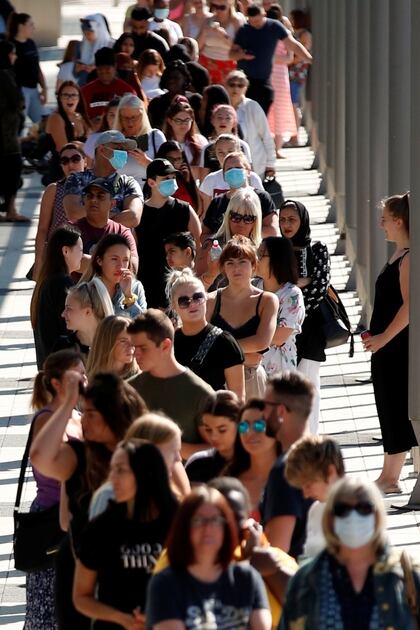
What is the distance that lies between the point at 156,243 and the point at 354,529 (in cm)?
658

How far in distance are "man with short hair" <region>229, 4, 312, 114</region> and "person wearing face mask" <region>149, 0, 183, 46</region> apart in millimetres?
1131

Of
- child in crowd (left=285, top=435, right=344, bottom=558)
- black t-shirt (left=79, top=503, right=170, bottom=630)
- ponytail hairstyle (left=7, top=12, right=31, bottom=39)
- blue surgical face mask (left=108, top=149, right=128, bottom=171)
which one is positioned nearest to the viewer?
black t-shirt (left=79, top=503, right=170, bottom=630)

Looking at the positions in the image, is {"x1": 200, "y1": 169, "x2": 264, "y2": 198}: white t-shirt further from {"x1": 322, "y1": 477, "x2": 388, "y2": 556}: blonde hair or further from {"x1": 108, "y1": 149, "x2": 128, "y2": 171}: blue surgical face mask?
{"x1": 322, "y1": 477, "x2": 388, "y2": 556}: blonde hair

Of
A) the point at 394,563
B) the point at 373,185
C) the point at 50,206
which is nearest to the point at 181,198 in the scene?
the point at 50,206

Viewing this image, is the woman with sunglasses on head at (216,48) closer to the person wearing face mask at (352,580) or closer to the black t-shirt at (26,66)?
the black t-shirt at (26,66)

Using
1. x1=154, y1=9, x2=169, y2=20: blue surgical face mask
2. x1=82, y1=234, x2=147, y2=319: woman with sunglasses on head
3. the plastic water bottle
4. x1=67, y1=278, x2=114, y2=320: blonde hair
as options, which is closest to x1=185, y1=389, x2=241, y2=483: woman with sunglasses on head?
x1=67, y1=278, x2=114, y2=320: blonde hair

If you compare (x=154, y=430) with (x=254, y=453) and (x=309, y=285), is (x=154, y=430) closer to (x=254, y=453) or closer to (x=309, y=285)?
(x=254, y=453)

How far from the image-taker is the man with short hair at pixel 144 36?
69.7 ft

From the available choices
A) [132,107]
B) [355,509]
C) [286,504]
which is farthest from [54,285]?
[355,509]

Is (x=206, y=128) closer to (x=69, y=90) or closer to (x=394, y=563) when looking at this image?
(x=69, y=90)

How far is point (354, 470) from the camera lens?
11.3 meters

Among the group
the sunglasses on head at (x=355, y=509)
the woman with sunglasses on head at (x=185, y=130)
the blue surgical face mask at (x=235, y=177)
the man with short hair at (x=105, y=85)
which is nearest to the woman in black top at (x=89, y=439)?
the sunglasses on head at (x=355, y=509)

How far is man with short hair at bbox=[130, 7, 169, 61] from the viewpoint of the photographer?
21234mm

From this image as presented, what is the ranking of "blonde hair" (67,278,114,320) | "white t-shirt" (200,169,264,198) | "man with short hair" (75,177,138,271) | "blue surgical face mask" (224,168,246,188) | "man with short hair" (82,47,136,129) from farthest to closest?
"man with short hair" (82,47,136,129) < "white t-shirt" (200,169,264,198) < "blue surgical face mask" (224,168,246,188) < "man with short hair" (75,177,138,271) < "blonde hair" (67,278,114,320)
